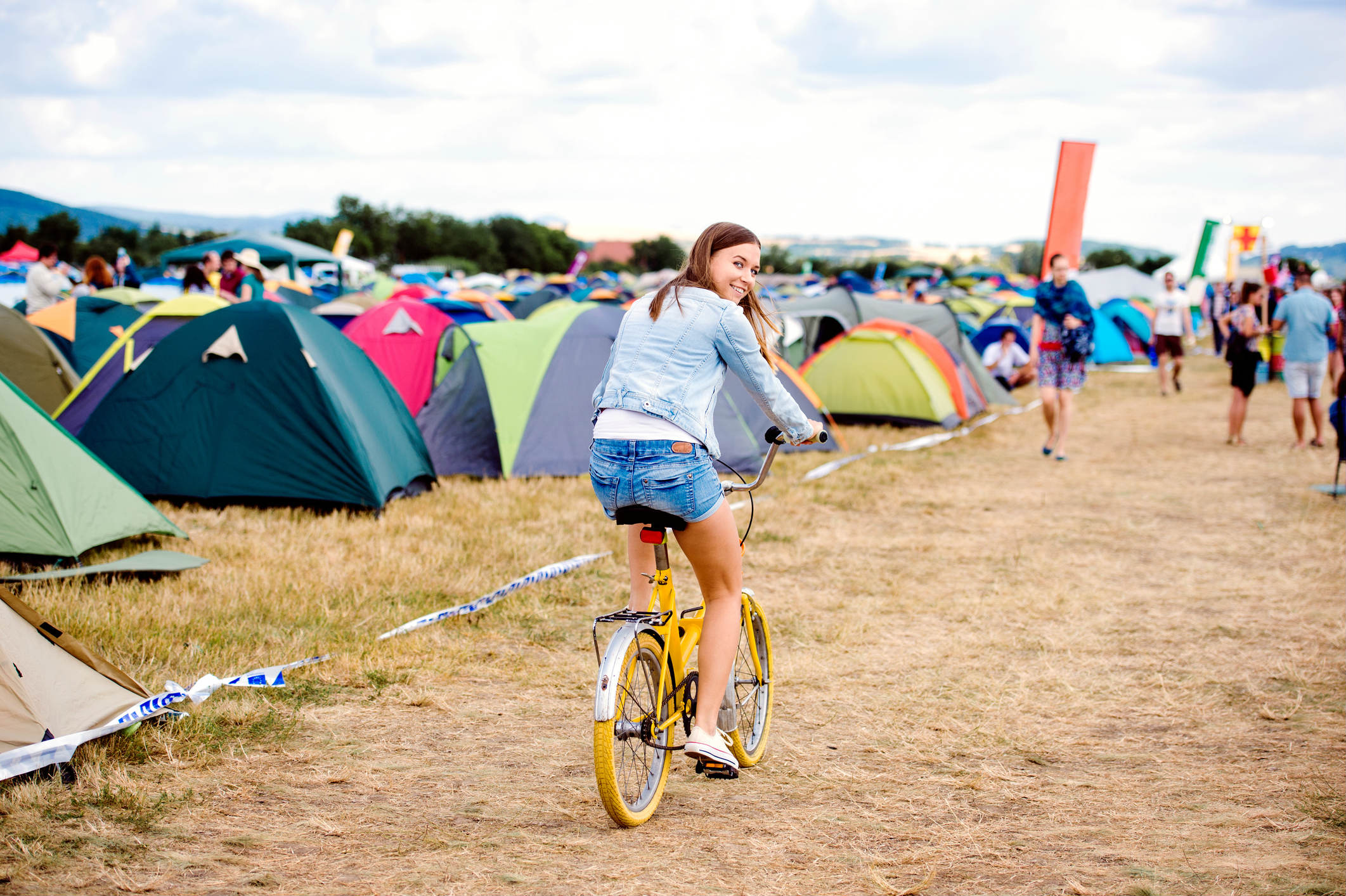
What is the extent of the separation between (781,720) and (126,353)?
296 inches

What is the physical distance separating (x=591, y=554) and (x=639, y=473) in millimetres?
4107

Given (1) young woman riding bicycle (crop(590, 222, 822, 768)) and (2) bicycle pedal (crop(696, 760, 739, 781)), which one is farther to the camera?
(2) bicycle pedal (crop(696, 760, 739, 781))

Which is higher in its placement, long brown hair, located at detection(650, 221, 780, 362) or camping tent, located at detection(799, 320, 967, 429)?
long brown hair, located at detection(650, 221, 780, 362)

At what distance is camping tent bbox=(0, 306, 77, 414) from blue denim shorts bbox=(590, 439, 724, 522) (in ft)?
27.7

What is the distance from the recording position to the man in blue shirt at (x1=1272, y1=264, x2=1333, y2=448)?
1130 cm

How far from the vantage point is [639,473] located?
3.26 meters

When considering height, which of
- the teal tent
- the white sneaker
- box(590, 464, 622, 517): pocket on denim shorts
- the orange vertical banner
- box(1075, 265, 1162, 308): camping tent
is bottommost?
the white sneaker

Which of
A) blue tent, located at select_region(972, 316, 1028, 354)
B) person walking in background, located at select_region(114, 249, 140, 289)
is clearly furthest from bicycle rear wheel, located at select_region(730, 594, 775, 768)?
blue tent, located at select_region(972, 316, 1028, 354)

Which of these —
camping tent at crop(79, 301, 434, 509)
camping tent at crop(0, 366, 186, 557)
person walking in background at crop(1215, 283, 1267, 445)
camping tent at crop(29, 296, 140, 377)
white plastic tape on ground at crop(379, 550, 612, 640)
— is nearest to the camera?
white plastic tape on ground at crop(379, 550, 612, 640)

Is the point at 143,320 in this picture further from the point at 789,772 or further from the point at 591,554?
the point at 789,772

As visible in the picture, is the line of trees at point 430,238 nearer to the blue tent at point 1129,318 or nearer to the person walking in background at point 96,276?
the blue tent at point 1129,318

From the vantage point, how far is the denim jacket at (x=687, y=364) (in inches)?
129

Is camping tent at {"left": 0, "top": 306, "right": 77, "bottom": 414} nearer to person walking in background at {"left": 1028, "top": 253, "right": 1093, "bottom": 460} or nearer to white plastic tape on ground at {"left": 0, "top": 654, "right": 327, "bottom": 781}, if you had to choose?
Answer: white plastic tape on ground at {"left": 0, "top": 654, "right": 327, "bottom": 781}

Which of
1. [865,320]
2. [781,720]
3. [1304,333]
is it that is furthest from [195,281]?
[1304,333]
